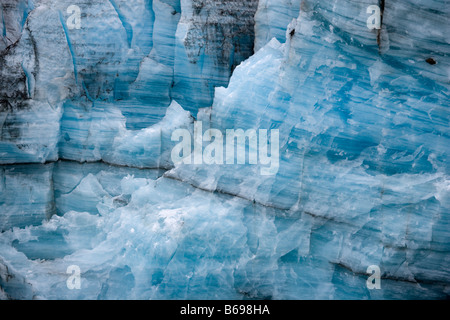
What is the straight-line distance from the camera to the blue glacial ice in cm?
299

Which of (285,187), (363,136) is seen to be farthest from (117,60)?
(363,136)

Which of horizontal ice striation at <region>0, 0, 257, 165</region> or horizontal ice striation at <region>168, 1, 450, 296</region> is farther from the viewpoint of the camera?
horizontal ice striation at <region>0, 0, 257, 165</region>

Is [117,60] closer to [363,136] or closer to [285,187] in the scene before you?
[285,187]

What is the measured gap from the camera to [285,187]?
10.4 feet

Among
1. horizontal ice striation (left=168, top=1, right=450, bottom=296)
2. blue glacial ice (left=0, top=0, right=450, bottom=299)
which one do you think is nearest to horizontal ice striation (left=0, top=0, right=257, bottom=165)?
blue glacial ice (left=0, top=0, right=450, bottom=299)

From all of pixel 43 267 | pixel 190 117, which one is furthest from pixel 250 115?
pixel 43 267

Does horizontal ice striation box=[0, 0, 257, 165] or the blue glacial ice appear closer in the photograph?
the blue glacial ice

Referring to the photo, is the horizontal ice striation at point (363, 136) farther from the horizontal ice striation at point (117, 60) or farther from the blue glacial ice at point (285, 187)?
the horizontal ice striation at point (117, 60)

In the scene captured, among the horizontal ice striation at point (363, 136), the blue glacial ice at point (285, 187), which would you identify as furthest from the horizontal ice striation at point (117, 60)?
the horizontal ice striation at point (363, 136)

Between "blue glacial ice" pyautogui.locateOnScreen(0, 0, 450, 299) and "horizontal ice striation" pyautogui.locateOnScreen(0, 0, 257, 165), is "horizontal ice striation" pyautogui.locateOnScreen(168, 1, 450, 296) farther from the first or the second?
"horizontal ice striation" pyautogui.locateOnScreen(0, 0, 257, 165)

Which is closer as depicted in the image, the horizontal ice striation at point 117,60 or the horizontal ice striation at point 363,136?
the horizontal ice striation at point 363,136

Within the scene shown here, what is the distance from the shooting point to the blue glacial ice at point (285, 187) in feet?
9.82
